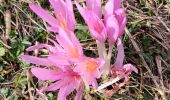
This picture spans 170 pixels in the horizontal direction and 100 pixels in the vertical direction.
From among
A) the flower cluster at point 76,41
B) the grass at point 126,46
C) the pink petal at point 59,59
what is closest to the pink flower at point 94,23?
the flower cluster at point 76,41

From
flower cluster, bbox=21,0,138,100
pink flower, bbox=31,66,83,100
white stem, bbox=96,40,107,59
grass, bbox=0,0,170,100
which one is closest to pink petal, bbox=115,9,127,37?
flower cluster, bbox=21,0,138,100

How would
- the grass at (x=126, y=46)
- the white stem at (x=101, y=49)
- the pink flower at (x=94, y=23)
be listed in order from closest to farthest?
the pink flower at (x=94, y=23), the white stem at (x=101, y=49), the grass at (x=126, y=46)

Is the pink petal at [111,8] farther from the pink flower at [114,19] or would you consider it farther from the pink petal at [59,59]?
the pink petal at [59,59]

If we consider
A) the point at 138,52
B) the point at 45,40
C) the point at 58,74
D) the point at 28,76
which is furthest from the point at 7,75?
the point at 138,52

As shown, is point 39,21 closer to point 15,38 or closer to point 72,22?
point 15,38

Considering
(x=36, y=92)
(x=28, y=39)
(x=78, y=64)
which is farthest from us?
(x=28, y=39)

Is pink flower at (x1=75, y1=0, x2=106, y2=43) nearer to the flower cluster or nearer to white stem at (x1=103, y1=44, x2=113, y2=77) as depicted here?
the flower cluster

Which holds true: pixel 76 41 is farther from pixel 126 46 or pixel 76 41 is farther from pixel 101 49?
pixel 126 46
